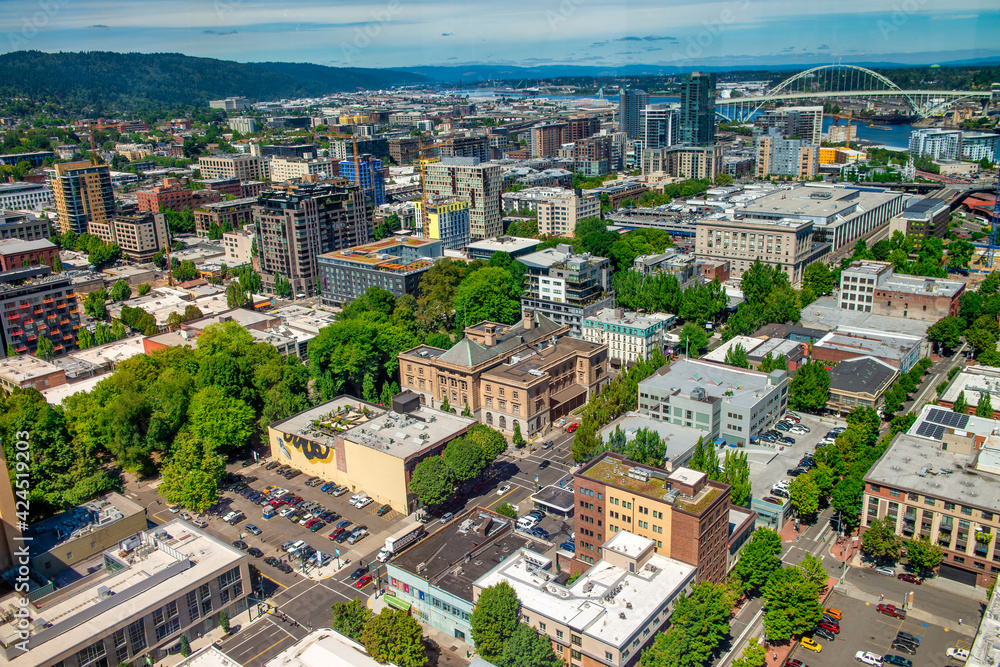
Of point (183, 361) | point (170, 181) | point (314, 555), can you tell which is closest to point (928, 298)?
point (314, 555)

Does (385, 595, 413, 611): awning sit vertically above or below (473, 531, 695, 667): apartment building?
A: below

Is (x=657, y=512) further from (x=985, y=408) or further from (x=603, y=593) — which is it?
(x=985, y=408)

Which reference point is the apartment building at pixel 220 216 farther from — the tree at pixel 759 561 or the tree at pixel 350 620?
the tree at pixel 759 561

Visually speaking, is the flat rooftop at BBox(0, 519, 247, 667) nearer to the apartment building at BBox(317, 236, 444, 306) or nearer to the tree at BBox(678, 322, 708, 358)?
the tree at BBox(678, 322, 708, 358)

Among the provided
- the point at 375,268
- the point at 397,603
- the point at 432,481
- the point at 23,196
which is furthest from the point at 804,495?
the point at 23,196

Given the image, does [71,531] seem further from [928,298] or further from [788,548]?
[928,298]

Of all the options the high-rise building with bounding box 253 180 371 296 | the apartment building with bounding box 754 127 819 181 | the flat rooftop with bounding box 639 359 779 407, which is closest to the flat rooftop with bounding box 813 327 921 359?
the flat rooftop with bounding box 639 359 779 407
